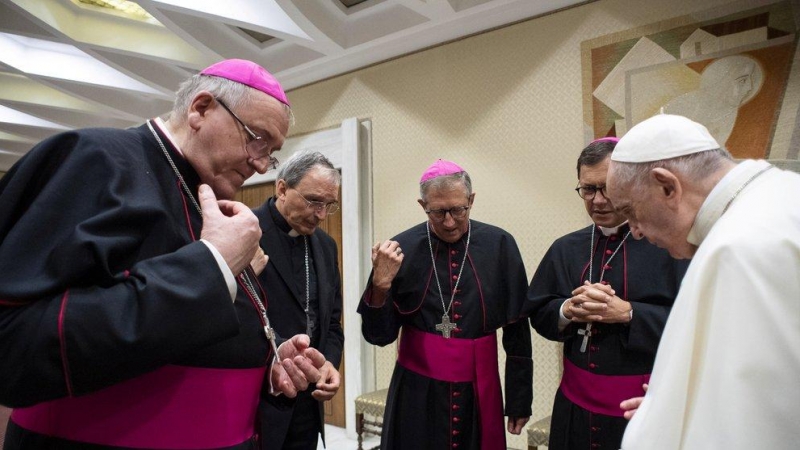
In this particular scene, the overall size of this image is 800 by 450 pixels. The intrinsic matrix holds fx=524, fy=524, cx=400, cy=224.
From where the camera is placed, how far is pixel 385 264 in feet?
8.83

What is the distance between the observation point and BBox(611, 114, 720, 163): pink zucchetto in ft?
5.07

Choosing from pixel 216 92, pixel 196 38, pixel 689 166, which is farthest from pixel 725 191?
pixel 196 38

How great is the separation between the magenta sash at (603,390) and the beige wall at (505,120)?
5.96ft

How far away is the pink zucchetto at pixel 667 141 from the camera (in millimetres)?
1545

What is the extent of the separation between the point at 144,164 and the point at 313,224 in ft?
5.07

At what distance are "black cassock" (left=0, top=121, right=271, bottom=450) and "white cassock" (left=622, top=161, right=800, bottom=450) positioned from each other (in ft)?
3.43

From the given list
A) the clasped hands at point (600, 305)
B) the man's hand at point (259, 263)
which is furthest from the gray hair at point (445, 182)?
the man's hand at point (259, 263)

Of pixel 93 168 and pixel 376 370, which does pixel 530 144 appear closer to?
pixel 376 370

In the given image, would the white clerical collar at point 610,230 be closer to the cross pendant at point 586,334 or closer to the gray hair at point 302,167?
the cross pendant at point 586,334

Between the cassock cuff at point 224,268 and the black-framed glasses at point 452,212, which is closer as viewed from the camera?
the cassock cuff at point 224,268

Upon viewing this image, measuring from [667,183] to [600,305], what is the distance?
77 centimetres

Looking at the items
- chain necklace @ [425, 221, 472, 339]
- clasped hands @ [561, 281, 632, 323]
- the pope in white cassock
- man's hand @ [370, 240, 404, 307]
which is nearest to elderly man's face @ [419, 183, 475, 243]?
chain necklace @ [425, 221, 472, 339]

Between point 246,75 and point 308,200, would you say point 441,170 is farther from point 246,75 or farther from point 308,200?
point 246,75

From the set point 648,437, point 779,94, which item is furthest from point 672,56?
point 648,437
